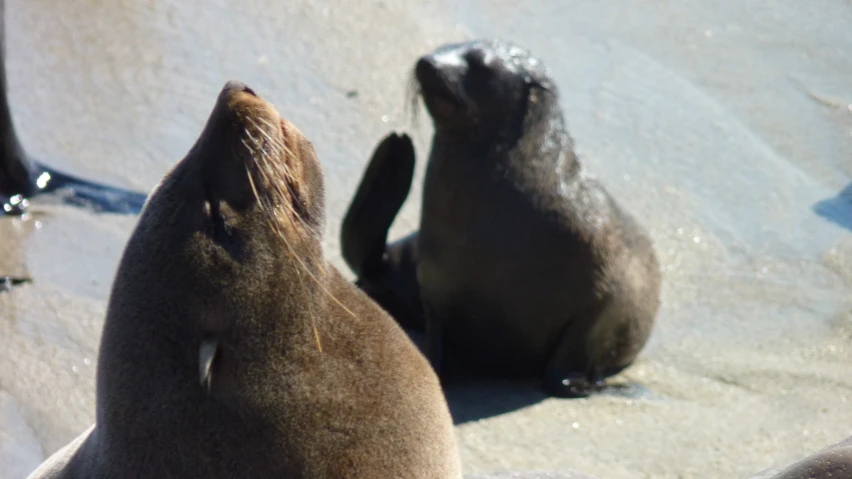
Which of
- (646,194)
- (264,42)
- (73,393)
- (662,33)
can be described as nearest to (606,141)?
(646,194)

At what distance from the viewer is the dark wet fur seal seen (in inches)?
255

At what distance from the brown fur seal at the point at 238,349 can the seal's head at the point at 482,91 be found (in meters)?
2.73

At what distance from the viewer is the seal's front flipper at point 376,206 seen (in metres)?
6.17

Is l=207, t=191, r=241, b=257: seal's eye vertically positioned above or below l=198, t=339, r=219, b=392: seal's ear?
above

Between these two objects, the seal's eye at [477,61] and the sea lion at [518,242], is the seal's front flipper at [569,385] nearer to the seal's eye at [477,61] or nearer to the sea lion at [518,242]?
the sea lion at [518,242]

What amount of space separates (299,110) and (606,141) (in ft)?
6.74

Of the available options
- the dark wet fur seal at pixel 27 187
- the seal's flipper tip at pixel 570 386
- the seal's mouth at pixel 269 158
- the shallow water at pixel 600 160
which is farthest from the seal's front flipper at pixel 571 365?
the seal's mouth at pixel 269 158

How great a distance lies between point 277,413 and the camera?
8.96 feet

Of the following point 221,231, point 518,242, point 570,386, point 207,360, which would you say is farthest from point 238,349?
point 570,386

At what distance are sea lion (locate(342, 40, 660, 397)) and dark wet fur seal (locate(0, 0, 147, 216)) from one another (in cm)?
189

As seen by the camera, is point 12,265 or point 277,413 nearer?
point 277,413

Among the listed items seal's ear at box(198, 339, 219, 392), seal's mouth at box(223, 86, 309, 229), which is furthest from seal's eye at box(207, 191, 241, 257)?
seal's ear at box(198, 339, 219, 392)

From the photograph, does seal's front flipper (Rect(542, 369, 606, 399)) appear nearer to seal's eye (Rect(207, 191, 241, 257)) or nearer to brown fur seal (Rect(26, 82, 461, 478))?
brown fur seal (Rect(26, 82, 461, 478))

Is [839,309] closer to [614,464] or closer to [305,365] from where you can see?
[614,464]
